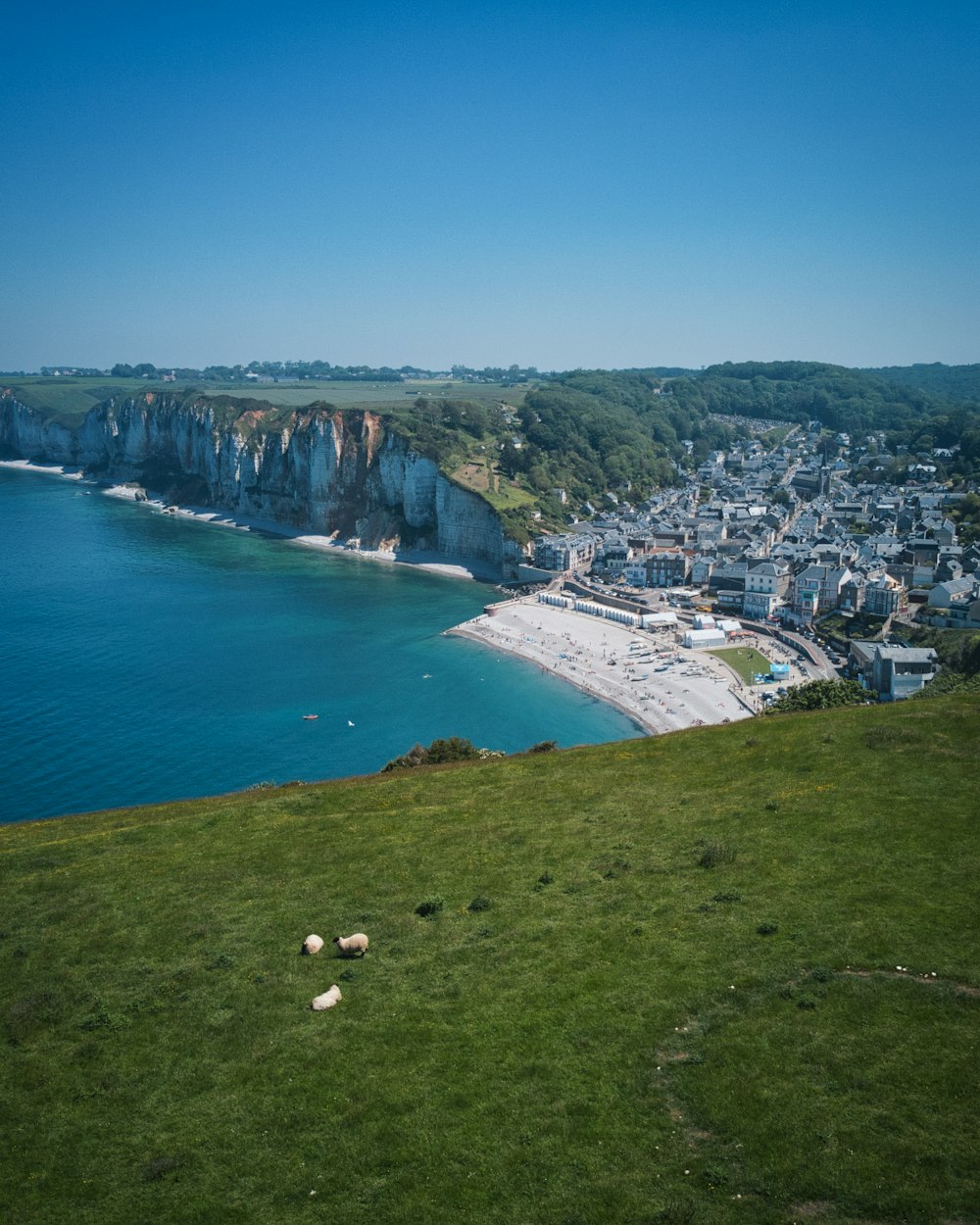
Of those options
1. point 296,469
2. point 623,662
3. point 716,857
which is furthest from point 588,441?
point 716,857

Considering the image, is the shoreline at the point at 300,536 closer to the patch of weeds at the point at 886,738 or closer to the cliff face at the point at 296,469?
the cliff face at the point at 296,469

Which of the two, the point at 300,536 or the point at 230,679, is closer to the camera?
the point at 230,679

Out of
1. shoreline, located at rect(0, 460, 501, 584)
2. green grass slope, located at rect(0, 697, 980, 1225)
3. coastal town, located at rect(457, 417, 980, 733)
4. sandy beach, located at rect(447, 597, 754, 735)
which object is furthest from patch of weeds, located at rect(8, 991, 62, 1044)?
shoreline, located at rect(0, 460, 501, 584)

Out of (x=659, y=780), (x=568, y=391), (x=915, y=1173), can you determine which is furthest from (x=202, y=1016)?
(x=568, y=391)

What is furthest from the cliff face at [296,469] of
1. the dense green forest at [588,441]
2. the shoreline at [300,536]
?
the dense green forest at [588,441]

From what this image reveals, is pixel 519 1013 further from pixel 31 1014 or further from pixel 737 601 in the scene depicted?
pixel 737 601
